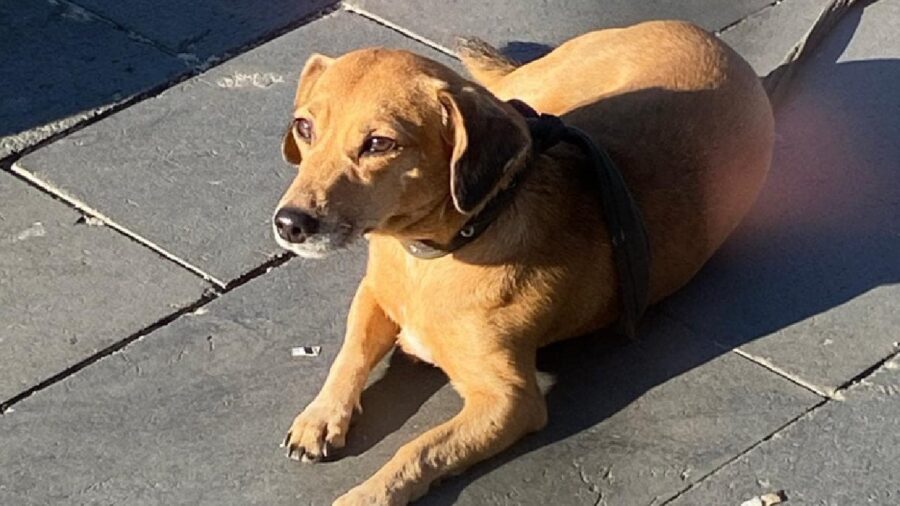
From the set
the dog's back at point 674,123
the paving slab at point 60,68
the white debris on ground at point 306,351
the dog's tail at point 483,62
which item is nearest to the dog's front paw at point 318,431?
the white debris on ground at point 306,351

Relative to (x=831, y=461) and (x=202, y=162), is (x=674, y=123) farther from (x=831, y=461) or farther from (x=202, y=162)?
(x=202, y=162)

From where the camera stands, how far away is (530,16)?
7094 mm

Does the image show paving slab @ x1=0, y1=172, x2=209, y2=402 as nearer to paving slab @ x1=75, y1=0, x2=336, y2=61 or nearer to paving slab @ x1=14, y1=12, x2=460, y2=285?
paving slab @ x1=14, y1=12, x2=460, y2=285

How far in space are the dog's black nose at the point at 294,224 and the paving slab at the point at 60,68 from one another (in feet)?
6.72

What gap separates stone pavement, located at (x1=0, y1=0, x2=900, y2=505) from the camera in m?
4.86

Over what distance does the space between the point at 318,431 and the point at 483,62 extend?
1.95m

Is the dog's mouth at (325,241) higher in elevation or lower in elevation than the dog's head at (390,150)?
lower

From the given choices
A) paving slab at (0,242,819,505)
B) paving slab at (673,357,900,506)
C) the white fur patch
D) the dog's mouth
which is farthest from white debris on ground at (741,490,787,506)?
the dog's mouth

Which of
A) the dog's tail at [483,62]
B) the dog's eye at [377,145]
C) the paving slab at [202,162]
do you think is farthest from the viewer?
the dog's tail at [483,62]

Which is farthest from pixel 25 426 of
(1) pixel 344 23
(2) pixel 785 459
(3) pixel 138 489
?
(1) pixel 344 23

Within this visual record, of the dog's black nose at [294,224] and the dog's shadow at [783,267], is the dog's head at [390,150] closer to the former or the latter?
the dog's black nose at [294,224]

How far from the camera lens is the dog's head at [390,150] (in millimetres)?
4523

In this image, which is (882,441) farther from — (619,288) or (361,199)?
(361,199)

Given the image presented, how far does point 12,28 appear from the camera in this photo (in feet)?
22.9
